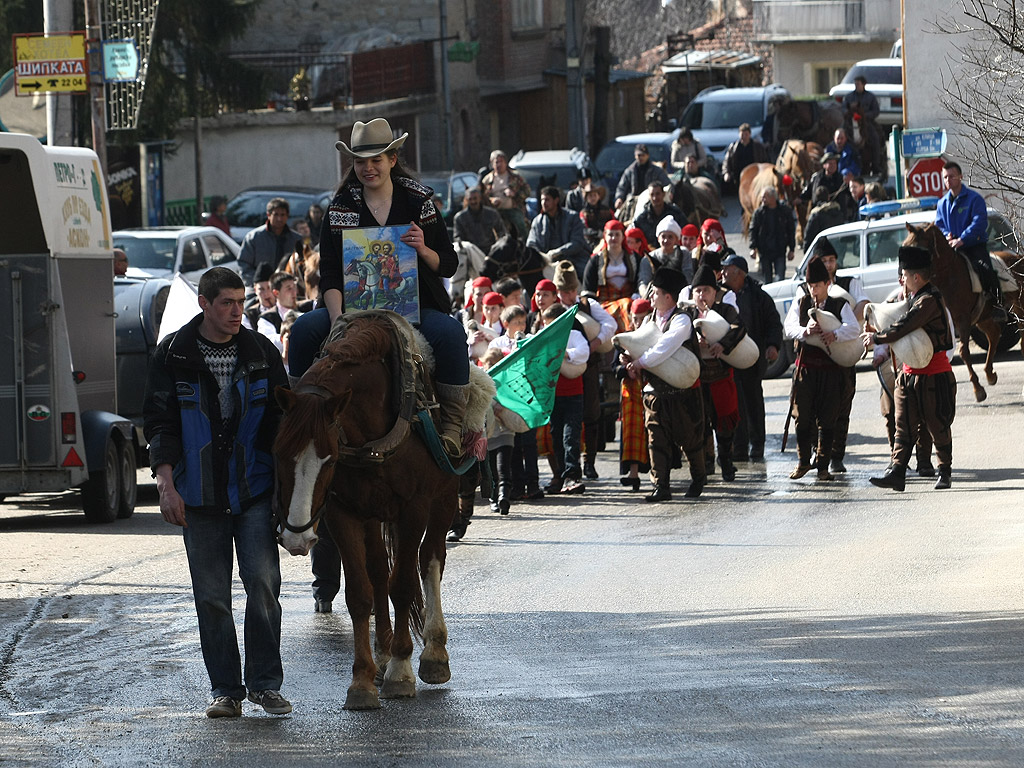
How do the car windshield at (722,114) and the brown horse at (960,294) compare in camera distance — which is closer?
the brown horse at (960,294)

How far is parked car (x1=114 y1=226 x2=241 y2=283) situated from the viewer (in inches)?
934

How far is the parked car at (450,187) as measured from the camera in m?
33.3

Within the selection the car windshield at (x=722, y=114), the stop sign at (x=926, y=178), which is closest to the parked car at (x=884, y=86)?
the car windshield at (x=722, y=114)

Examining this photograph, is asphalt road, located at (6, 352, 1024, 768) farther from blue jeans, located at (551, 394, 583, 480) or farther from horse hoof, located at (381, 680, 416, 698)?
blue jeans, located at (551, 394, 583, 480)

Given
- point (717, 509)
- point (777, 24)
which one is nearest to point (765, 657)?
point (717, 509)

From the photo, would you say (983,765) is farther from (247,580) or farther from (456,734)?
(247,580)

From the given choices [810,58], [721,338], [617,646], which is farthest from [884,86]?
[617,646]

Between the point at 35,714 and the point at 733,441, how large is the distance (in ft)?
32.8

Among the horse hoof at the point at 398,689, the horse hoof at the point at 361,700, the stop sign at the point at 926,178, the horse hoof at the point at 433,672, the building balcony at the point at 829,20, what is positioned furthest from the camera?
the building balcony at the point at 829,20

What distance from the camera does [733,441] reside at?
16.7m

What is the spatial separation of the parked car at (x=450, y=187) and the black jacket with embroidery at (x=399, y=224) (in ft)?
79.8

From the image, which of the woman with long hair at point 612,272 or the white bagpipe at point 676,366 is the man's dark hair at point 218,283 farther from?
the woman with long hair at point 612,272

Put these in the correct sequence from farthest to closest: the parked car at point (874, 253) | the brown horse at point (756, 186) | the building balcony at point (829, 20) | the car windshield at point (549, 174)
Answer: the building balcony at point (829, 20) < the car windshield at point (549, 174) < the brown horse at point (756, 186) < the parked car at point (874, 253)

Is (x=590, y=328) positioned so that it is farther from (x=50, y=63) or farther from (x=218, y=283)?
(x=218, y=283)
